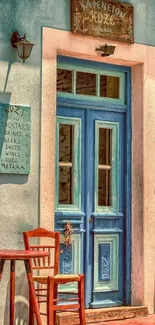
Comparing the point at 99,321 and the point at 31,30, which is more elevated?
the point at 31,30

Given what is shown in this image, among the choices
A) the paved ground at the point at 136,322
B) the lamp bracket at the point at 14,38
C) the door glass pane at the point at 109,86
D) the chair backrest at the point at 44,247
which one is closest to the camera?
the chair backrest at the point at 44,247

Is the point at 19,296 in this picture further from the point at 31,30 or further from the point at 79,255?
the point at 31,30

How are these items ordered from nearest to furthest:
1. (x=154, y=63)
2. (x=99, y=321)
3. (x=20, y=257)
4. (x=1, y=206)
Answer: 1. (x=20, y=257)
2. (x=1, y=206)
3. (x=99, y=321)
4. (x=154, y=63)

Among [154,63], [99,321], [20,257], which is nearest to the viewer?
[20,257]

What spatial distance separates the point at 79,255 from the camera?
918cm

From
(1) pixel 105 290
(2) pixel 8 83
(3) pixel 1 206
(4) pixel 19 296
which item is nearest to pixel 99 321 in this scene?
(1) pixel 105 290

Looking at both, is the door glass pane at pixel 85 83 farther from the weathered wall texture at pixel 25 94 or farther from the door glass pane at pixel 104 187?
the door glass pane at pixel 104 187

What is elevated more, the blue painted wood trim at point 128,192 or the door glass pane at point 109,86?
the door glass pane at point 109,86

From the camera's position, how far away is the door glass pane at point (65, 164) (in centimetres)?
915

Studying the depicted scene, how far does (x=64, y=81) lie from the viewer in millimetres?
9242

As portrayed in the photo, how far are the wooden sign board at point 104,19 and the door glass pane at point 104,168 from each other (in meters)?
1.14

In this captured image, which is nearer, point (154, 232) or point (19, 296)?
point (19, 296)

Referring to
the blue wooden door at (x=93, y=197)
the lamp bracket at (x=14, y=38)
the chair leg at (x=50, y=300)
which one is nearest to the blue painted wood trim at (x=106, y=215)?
the blue wooden door at (x=93, y=197)

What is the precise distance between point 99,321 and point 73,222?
1.15m
